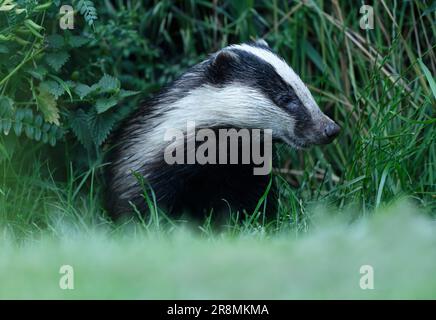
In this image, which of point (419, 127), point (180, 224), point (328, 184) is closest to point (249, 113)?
point (180, 224)

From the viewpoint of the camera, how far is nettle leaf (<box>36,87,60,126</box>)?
15.2 feet

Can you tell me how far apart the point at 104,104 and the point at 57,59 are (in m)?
0.37

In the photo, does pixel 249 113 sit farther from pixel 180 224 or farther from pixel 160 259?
pixel 160 259

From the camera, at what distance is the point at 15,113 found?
4699mm

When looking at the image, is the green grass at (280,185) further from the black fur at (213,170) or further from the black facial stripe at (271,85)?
the black facial stripe at (271,85)

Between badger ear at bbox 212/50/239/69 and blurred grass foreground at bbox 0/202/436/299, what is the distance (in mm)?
1475

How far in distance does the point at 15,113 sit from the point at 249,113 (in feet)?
4.45

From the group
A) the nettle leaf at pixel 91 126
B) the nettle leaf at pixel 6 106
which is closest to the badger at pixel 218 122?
the nettle leaf at pixel 91 126

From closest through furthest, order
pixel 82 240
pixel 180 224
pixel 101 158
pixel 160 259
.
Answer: pixel 160 259
pixel 82 240
pixel 180 224
pixel 101 158

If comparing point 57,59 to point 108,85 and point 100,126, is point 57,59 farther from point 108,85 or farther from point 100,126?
point 100,126

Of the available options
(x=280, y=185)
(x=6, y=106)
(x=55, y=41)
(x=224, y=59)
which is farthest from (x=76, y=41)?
(x=280, y=185)

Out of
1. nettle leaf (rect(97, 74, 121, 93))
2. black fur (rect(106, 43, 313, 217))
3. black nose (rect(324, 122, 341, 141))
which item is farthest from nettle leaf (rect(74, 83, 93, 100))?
black nose (rect(324, 122, 341, 141))

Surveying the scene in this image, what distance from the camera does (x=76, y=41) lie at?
4.83 meters

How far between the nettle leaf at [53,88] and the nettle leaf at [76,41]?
0.28 meters
